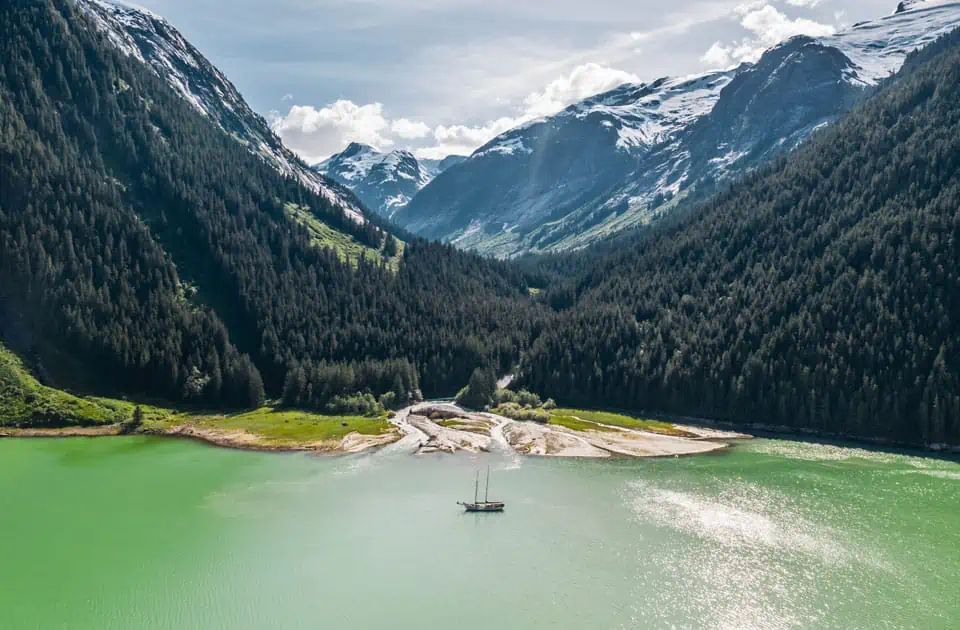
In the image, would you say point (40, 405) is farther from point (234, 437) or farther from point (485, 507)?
point (485, 507)

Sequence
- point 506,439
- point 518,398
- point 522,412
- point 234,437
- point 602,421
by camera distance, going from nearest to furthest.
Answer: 1. point 234,437
2. point 506,439
3. point 602,421
4. point 522,412
5. point 518,398

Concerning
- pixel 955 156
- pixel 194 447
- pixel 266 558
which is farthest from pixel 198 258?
pixel 955 156

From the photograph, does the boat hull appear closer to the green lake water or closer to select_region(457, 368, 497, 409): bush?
the green lake water

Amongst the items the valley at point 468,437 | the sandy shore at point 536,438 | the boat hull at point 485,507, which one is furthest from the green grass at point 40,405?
the boat hull at point 485,507

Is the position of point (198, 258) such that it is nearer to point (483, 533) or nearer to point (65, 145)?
point (65, 145)

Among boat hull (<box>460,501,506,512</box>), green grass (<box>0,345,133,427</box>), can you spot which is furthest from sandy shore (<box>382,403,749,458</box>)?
green grass (<box>0,345,133,427</box>)

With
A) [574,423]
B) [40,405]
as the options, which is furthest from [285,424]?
[574,423]
